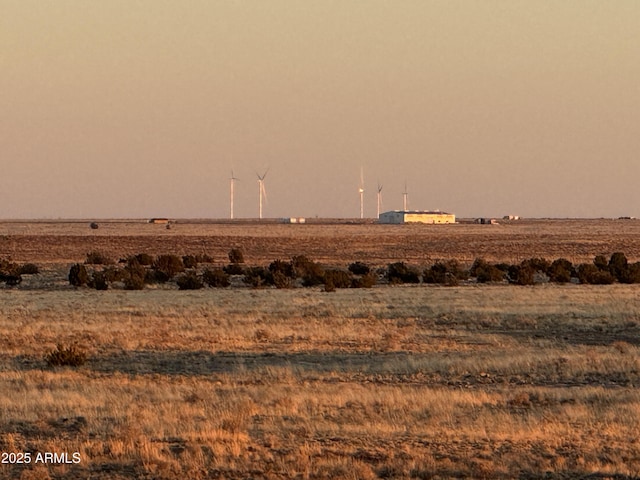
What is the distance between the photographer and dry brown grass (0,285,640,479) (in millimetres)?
13984

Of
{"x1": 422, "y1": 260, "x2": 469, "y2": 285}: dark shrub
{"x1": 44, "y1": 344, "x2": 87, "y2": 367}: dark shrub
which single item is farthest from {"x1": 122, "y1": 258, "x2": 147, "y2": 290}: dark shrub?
{"x1": 44, "y1": 344, "x2": 87, "y2": 367}: dark shrub

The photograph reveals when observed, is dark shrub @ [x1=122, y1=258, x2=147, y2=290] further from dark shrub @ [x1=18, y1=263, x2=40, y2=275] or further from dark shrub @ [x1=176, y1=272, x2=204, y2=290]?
dark shrub @ [x1=18, y1=263, x2=40, y2=275]

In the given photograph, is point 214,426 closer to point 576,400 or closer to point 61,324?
point 576,400

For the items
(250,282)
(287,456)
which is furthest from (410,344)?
(250,282)

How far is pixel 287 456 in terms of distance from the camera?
14055mm

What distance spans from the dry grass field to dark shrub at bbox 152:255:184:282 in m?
13.3

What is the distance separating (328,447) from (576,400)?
6412 mm

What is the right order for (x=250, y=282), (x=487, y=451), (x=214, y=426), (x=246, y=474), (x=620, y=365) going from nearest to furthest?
(x=246, y=474), (x=487, y=451), (x=214, y=426), (x=620, y=365), (x=250, y=282)

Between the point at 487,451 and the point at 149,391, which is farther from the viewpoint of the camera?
the point at 149,391

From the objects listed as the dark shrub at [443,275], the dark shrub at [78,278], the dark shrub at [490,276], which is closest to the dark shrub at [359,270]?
the dark shrub at [443,275]

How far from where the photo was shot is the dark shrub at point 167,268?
60.4 meters

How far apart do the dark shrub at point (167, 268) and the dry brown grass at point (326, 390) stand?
1892 centimetres

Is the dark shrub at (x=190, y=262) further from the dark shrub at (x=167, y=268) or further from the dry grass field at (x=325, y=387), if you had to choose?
the dry grass field at (x=325, y=387)

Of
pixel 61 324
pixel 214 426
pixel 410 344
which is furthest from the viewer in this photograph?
pixel 61 324
